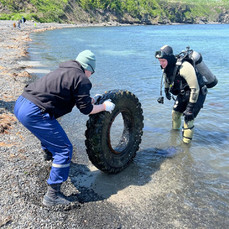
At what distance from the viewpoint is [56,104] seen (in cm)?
362

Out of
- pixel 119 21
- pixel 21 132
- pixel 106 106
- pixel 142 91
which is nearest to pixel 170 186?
pixel 106 106

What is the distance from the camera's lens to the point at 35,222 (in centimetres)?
343

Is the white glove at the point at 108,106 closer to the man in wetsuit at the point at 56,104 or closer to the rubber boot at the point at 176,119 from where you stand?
the man in wetsuit at the point at 56,104

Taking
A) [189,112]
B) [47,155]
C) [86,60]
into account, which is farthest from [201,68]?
[47,155]

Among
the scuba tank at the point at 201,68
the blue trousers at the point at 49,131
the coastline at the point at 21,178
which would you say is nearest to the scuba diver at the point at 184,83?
the scuba tank at the point at 201,68

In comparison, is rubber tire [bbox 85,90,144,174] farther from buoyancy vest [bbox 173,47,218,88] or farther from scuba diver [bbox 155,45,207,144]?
buoyancy vest [bbox 173,47,218,88]

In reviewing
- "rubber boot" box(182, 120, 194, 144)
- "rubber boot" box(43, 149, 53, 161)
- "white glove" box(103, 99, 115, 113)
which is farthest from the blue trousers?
"rubber boot" box(182, 120, 194, 144)

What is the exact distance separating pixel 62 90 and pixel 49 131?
620mm

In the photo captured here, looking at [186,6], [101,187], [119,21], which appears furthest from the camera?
[186,6]

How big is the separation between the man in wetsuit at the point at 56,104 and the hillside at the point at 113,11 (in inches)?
2742

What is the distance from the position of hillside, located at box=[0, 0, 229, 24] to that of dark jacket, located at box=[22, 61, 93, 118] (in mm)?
69660

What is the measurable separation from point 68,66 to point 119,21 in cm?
11499

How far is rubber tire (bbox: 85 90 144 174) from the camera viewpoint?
4.32 meters

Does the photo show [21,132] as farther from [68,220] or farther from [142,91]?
[142,91]
